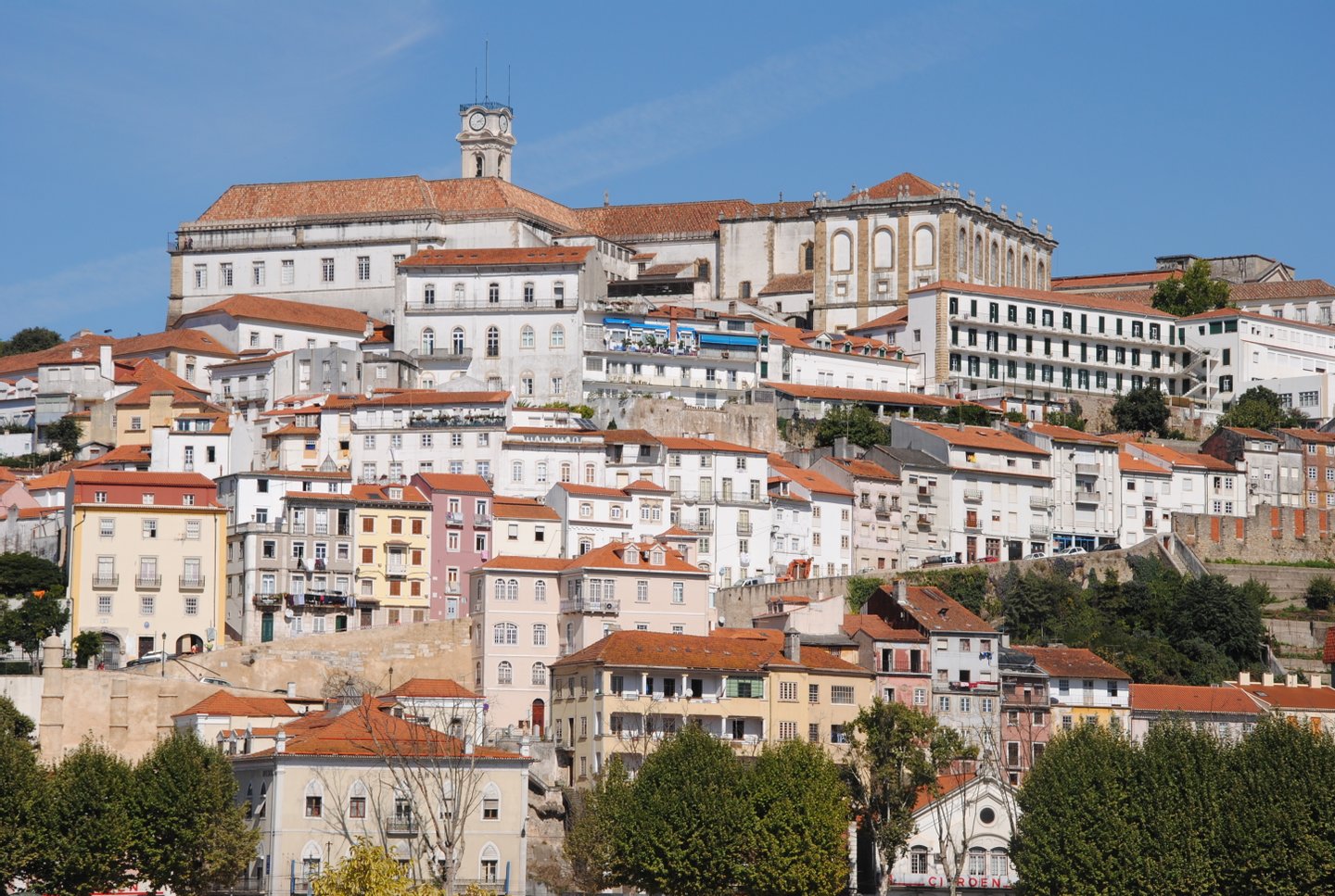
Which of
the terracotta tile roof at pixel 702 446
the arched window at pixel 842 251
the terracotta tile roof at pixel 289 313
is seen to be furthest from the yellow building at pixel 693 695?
the arched window at pixel 842 251

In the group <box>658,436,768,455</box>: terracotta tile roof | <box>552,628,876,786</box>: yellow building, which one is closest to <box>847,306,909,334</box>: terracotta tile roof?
<box>658,436,768,455</box>: terracotta tile roof

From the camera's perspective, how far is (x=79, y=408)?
118 metres

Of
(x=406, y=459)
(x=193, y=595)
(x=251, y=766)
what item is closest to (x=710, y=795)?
(x=251, y=766)

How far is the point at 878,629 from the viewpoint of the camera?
292 ft

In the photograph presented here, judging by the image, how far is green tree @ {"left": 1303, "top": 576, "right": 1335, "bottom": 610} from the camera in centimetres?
10456

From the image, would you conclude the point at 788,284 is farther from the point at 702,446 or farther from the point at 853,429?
the point at 702,446

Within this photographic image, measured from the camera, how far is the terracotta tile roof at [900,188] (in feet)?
447

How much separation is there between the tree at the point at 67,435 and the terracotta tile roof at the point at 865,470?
35.8 metres

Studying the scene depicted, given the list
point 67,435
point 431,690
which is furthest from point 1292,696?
point 67,435

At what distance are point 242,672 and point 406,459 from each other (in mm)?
20974

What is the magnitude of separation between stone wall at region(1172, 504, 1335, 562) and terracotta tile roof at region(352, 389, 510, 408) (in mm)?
31607

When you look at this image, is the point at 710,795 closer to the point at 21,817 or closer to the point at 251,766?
the point at 251,766

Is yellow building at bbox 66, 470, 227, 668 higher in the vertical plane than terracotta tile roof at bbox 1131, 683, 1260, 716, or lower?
higher

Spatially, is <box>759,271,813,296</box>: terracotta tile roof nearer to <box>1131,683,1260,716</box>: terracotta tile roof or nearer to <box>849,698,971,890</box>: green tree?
<box>1131,683,1260,716</box>: terracotta tile roof
